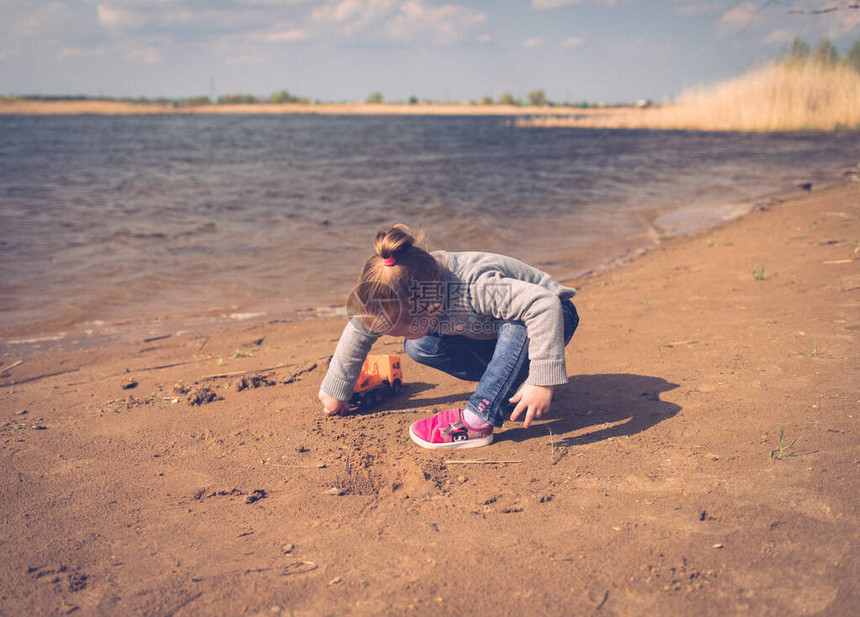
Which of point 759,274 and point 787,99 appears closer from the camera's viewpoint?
point 759,274

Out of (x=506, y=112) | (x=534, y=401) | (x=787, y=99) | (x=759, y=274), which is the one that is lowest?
(x=534, y=401)

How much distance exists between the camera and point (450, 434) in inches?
98.3

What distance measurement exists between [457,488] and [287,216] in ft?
30.2

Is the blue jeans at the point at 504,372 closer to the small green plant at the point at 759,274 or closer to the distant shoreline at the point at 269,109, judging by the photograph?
the small green plant at the point at 759,274

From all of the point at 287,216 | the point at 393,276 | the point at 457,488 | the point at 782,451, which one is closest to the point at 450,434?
the point at 457,488

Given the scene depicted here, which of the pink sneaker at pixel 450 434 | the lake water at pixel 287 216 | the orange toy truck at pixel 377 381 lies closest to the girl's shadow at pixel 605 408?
the pink sneaker at pixel 450 434

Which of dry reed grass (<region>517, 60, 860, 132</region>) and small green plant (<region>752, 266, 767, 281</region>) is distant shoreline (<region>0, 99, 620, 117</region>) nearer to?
dry reed grass (<region>517, 60, 860, 132</region>)

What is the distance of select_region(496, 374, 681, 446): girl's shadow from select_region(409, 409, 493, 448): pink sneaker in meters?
0.16

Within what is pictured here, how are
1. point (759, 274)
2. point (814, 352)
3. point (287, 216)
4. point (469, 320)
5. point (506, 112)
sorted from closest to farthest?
point (469, 320), point (814, 352), point (759, 274), point (287, 216), point (506, 112)

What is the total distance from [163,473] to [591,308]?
3347 mm

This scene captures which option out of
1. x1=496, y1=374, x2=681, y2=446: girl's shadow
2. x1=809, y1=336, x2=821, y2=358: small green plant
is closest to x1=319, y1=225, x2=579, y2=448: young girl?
x1=496, y1=374, x2=681, y2=446: girl's shadow

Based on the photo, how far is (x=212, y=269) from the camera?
7.10m

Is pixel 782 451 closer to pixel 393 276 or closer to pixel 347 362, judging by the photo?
pixel 393 276

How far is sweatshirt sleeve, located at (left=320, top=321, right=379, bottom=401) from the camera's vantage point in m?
2.66
